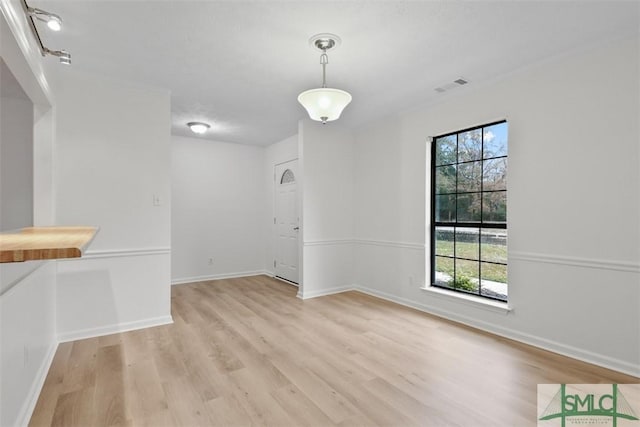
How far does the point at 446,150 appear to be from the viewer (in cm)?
385

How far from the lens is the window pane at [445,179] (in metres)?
3.75

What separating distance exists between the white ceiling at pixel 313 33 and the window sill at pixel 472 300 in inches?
87.2

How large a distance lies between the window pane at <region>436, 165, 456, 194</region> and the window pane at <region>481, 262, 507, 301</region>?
0.92 meters

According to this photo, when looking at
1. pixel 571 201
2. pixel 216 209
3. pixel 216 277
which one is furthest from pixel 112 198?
pixel 571 201

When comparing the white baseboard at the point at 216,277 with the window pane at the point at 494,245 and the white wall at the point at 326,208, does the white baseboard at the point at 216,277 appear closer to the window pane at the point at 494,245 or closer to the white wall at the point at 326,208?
the white wall at the point at 326,208

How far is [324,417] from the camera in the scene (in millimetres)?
1906

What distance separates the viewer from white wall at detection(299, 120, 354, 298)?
15.2ft

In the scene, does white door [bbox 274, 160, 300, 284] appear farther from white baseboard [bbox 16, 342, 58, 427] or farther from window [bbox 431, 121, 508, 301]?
white baseboard [bbox 16, 342, 58, 427]

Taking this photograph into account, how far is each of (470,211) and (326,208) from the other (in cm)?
201

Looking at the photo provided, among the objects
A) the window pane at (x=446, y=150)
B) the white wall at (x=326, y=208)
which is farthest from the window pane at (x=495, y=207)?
the white wall at (x=326, y=208)

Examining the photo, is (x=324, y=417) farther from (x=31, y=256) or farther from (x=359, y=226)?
(x=359, y=226)

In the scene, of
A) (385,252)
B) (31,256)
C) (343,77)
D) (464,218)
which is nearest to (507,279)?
(464,218)

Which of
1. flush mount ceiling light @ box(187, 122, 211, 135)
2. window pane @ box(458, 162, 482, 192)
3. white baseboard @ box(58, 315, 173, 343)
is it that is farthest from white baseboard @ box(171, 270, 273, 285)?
window pane @ box(458, 162, 482, 192)

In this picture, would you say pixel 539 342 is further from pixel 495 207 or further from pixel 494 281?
pixel 495 207
